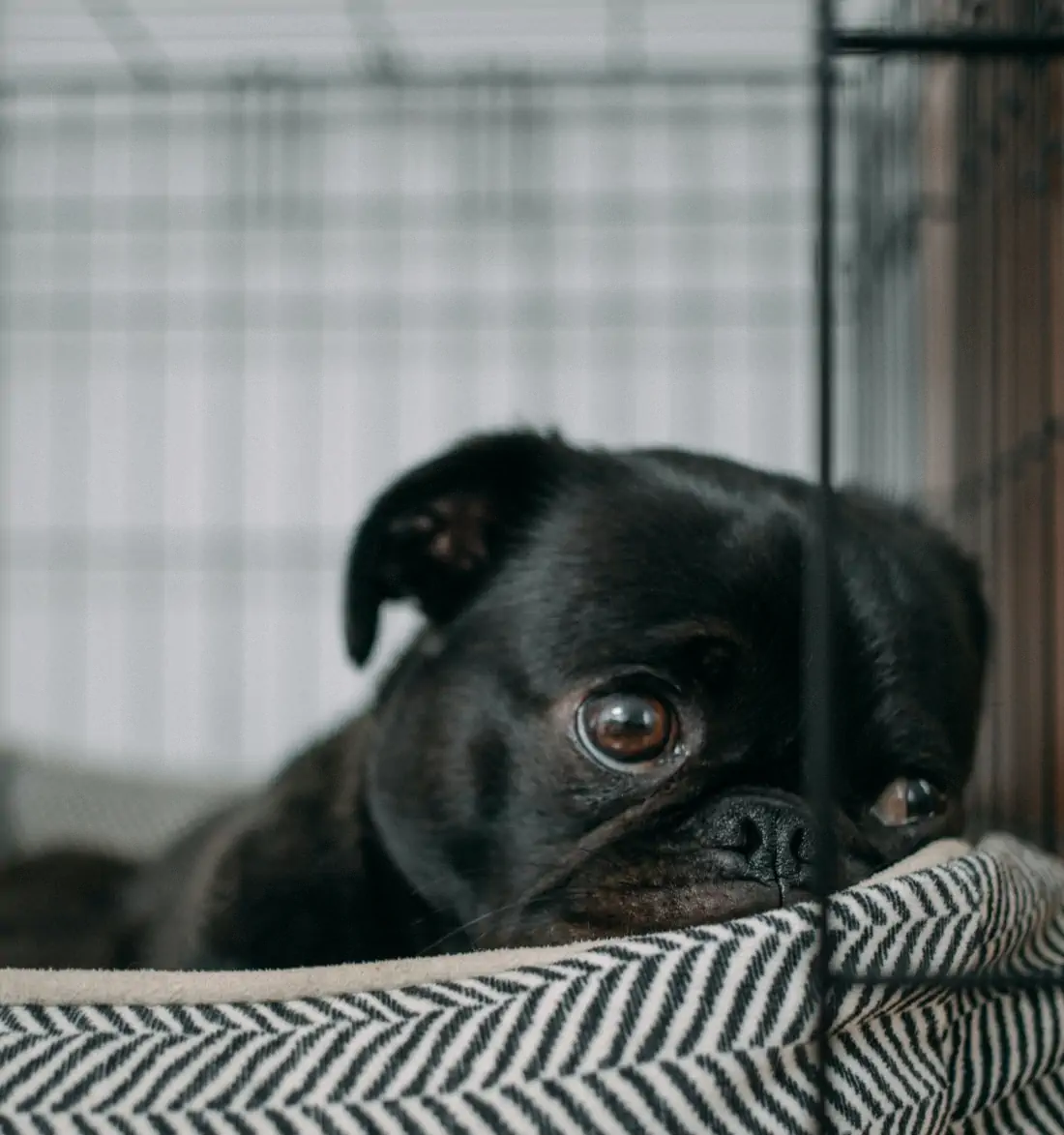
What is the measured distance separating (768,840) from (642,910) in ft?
0.38

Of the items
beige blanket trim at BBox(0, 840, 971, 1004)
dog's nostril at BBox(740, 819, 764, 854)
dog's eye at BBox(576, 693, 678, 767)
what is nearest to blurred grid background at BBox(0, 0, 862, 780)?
dog's eye at BBox(576, 693, 678, 767)

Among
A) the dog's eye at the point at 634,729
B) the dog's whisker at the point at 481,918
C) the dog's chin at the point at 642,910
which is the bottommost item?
the dog's whisker at the point at 481,918

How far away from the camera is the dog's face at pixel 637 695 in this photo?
3.62 feet

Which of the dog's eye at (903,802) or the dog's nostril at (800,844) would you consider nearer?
the dog's nostril at (800,844)

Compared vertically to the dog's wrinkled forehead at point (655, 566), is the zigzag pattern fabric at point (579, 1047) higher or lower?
lower

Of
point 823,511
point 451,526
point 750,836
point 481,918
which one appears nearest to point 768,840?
point 750,836

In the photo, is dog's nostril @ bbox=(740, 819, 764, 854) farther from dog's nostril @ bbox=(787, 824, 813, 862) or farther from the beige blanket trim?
the beige blanket trim

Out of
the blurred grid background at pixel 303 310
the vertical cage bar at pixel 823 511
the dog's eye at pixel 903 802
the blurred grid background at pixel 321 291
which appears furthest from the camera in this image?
the blurred grid background at pixel 303 310

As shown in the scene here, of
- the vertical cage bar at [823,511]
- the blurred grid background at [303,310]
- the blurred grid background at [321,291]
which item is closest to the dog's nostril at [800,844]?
the vertical cage bar at [823,511]

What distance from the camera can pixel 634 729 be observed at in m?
1.16

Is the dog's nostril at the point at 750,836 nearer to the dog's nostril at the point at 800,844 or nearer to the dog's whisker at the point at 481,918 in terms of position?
the dog's nostril at the point at 800,844

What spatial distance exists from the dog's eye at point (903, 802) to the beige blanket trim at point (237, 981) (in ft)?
1.15

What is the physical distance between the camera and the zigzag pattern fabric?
783 millimetres

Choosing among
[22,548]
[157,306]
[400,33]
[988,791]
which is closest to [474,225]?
[400,33]
